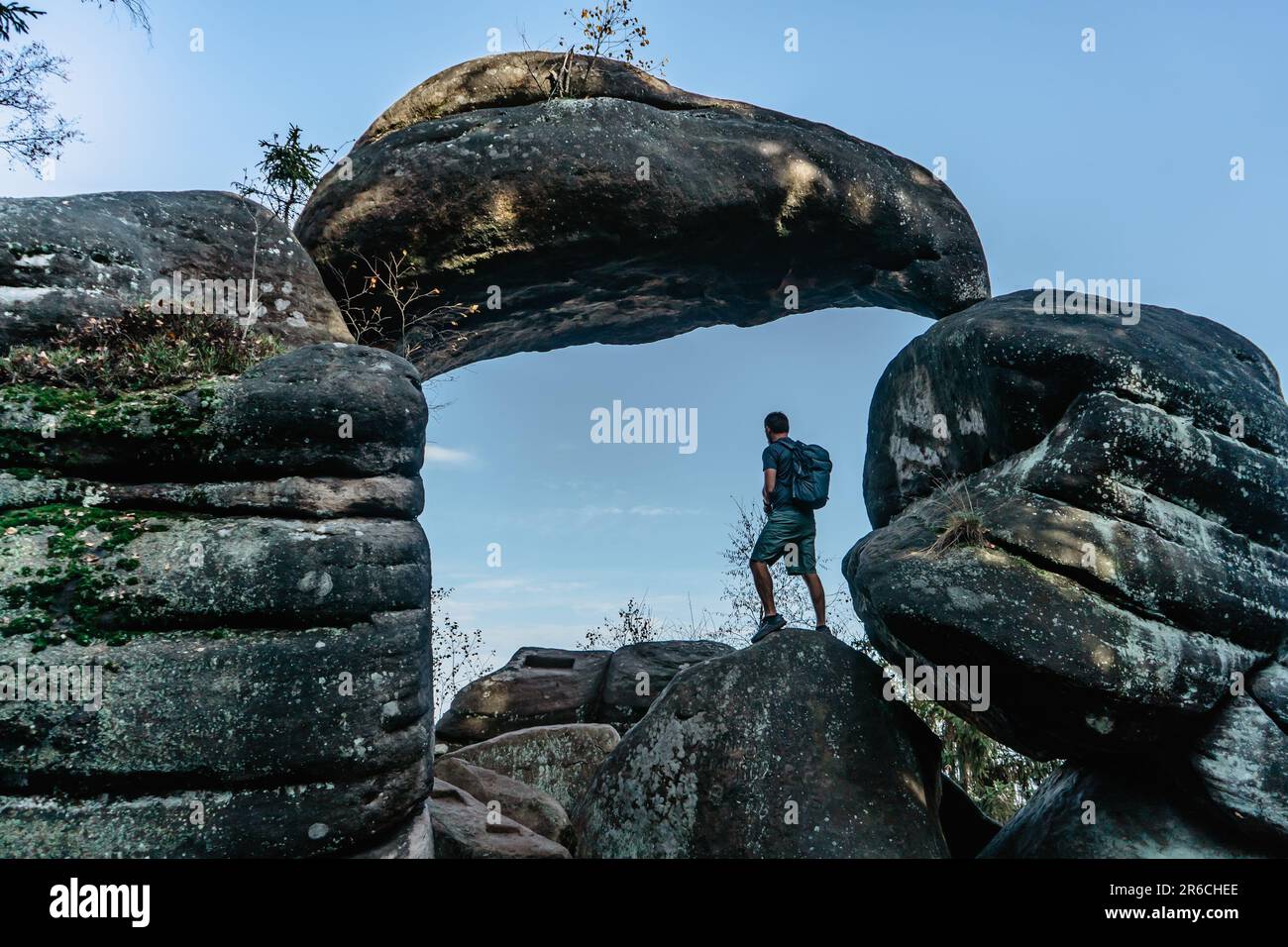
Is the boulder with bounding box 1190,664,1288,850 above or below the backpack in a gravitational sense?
below

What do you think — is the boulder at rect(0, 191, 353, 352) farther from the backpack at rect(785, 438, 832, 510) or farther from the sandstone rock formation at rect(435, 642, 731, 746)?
the sandstone rock formation at rect(435, 642, 731, 746)

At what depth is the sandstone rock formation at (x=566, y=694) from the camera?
13.3 meters

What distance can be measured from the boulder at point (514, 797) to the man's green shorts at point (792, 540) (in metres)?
3.52

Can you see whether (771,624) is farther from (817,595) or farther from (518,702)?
(518,702)

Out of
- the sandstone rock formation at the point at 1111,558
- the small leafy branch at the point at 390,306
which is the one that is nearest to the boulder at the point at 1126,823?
the sandstone rock formation at the point at 1111,558

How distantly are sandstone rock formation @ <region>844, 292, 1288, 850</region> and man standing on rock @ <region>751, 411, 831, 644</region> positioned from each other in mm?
786

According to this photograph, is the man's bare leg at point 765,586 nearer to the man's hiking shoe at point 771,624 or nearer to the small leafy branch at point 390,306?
the man's hiking shoe at point 771,624

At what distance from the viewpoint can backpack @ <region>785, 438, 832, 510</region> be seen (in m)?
9.59

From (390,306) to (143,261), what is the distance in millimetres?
2806

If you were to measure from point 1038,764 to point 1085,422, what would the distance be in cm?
925

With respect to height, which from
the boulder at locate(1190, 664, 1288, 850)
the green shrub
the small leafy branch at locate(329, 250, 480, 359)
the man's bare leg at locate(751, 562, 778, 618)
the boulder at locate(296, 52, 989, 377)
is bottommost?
the boulder at locate(1190, 664, 1288, 850)

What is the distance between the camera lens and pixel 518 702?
535 inches

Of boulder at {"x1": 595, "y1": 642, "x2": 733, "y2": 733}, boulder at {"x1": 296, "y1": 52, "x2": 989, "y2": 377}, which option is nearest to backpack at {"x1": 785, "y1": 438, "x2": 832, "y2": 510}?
boulder at {"x1": 296, "y1": 52, "x2": 989, "y2": 377}
